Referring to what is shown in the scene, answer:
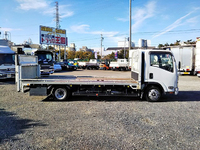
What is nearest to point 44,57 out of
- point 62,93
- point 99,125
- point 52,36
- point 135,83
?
point 62,93

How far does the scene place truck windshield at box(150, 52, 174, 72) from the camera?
773 centimetres

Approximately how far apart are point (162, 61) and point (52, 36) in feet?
117

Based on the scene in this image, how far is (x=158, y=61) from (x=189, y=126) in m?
3.31

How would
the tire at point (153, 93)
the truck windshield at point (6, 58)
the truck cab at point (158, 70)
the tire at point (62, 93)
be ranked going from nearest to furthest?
the truck cab at point (158, 70)
the tire at point (153, 93)
the tire at point (62, 93)
the truck windshield at point (6, 58)

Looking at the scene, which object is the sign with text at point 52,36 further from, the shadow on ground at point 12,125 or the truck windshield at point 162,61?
the shadow on ground at point 12,125

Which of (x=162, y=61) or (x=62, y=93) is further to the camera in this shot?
(x=62, y=93)

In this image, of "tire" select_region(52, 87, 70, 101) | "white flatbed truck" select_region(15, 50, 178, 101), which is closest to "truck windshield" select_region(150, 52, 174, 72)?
"white flatbed truck" select_region(15, 50, 178, 101)

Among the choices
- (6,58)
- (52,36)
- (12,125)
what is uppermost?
(52,36)

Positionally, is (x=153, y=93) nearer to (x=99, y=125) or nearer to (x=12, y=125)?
(x=99, y=125)

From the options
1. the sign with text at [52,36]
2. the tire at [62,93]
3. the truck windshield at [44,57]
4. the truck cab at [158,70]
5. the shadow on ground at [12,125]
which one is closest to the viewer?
the shadow on ground at [12,125]

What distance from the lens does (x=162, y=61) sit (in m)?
7.75

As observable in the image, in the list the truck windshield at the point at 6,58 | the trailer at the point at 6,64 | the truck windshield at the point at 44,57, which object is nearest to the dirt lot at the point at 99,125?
the trailer at the point at 6,64

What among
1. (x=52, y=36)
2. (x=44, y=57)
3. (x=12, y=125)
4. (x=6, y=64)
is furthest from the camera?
(x=52, y=36)

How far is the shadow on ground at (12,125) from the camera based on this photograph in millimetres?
4527
